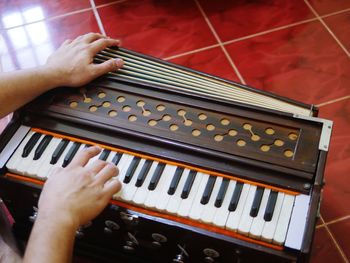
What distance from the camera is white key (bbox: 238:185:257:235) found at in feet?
3.14

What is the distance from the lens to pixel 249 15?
2.12m

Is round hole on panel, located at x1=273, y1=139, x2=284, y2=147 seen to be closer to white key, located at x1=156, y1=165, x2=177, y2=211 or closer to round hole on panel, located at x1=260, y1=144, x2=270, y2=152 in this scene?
round hole on panel, located at x1=260, y1=144, x2=270, y2=152

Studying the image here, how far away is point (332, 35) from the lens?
200 cm

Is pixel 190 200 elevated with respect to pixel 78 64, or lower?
lower

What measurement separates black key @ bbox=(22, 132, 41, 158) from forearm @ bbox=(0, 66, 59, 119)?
0.10 m

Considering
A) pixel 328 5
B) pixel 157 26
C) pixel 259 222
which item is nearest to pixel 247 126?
pixel 259 222

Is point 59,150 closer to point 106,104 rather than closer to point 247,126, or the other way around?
point 106,104

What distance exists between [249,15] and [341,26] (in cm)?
42

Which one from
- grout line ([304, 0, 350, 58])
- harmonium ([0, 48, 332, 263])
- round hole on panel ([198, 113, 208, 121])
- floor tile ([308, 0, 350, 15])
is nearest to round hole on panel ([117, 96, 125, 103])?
harmonium ([0, 48, 332, 263])

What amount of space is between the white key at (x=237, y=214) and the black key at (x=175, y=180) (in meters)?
0.14

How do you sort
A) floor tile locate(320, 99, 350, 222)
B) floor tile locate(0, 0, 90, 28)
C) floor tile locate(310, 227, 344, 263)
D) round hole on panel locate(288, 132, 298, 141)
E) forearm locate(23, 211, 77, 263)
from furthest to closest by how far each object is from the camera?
floor tile locate(0, 0, 90, 28) < floor tile locate(320, 99, 350, 222) < floor tile locate(310, 227, 344, 263) < round hole on panel locate(288, 132, 298, 141) < forearm locate(23, 211, 77, 263)

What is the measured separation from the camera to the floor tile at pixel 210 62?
1.88m

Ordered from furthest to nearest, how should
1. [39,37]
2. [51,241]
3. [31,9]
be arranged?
[31,9]
[39,37]
[51,241]

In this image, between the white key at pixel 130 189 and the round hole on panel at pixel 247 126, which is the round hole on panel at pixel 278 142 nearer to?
the round hole on panel at pixel 247 126
